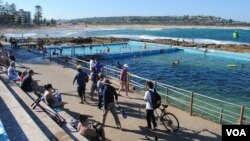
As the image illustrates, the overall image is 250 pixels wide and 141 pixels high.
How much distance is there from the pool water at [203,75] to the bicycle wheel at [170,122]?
10549 millimetres

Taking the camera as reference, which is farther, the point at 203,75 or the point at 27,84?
the point at 203,75

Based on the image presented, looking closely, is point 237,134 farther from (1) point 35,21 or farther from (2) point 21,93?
(1) point 35,21

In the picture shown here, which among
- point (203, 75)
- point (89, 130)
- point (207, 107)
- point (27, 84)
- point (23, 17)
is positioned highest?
point (23, 17)

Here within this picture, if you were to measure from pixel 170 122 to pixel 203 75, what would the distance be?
21927 millimetres

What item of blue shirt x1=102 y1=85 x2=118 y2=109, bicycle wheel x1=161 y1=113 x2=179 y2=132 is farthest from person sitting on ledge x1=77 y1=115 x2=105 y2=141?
bicycle wheel x1=161 y1=113 x2=179 y2=132

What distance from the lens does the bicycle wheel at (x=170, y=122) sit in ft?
35.5

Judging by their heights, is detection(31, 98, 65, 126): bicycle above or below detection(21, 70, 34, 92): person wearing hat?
below

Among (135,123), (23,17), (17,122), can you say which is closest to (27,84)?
(17,122)

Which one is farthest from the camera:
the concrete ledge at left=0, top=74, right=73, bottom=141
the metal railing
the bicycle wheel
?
the metal railing

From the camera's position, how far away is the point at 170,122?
1081 centimetres

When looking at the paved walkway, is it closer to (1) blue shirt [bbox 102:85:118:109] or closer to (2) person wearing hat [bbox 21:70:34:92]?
(1) blue shirt [bbox 102:85:118:109]

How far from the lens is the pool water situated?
78.3ft

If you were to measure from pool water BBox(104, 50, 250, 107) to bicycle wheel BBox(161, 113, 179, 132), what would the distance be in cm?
1055

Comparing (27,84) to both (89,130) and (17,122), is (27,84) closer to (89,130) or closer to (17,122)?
(17,122)
